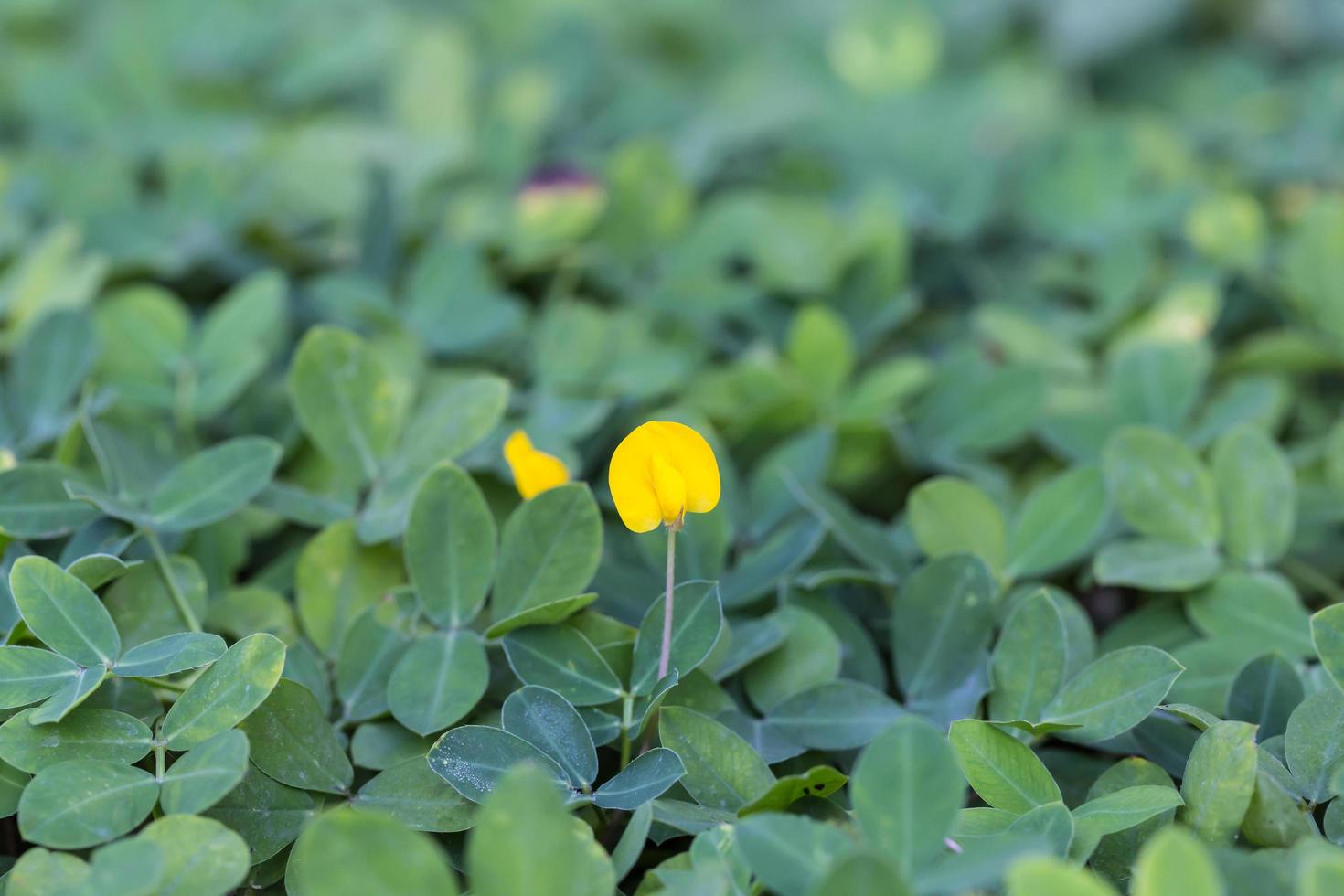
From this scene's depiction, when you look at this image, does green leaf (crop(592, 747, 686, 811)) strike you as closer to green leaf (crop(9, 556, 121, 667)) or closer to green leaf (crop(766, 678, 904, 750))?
green leaf (crop(766, 678, 904, 750))

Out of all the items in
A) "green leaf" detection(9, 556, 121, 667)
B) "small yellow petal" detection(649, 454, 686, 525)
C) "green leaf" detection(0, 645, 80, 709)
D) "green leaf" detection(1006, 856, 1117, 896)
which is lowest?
"green leaf" detection(1006, 856, 1117, 896)

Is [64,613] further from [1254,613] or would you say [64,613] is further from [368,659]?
[1254,613]

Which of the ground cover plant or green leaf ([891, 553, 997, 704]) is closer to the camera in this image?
the ground cover plant

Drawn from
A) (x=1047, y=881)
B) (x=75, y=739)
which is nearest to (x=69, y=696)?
(x=75, y=739)

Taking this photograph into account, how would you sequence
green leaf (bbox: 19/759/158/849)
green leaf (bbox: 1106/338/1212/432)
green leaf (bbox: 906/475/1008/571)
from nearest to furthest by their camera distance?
green leaf (bbox: 19/759/158/849) → green leaf (bbox: 906/475/1008/571) → green leaf (bbox: 1106/338/1212/432)

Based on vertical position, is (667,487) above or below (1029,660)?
above

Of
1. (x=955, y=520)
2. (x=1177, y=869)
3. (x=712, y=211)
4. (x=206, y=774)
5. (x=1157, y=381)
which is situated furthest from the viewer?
(x=712, y=211)

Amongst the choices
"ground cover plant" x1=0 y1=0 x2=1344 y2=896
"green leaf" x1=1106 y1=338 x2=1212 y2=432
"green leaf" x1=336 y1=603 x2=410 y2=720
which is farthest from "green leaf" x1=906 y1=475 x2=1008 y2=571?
"green leaf" x1=336 y1=603 x2=410 y2=720

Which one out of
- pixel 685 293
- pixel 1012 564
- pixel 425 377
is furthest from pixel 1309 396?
pixel 425 377
